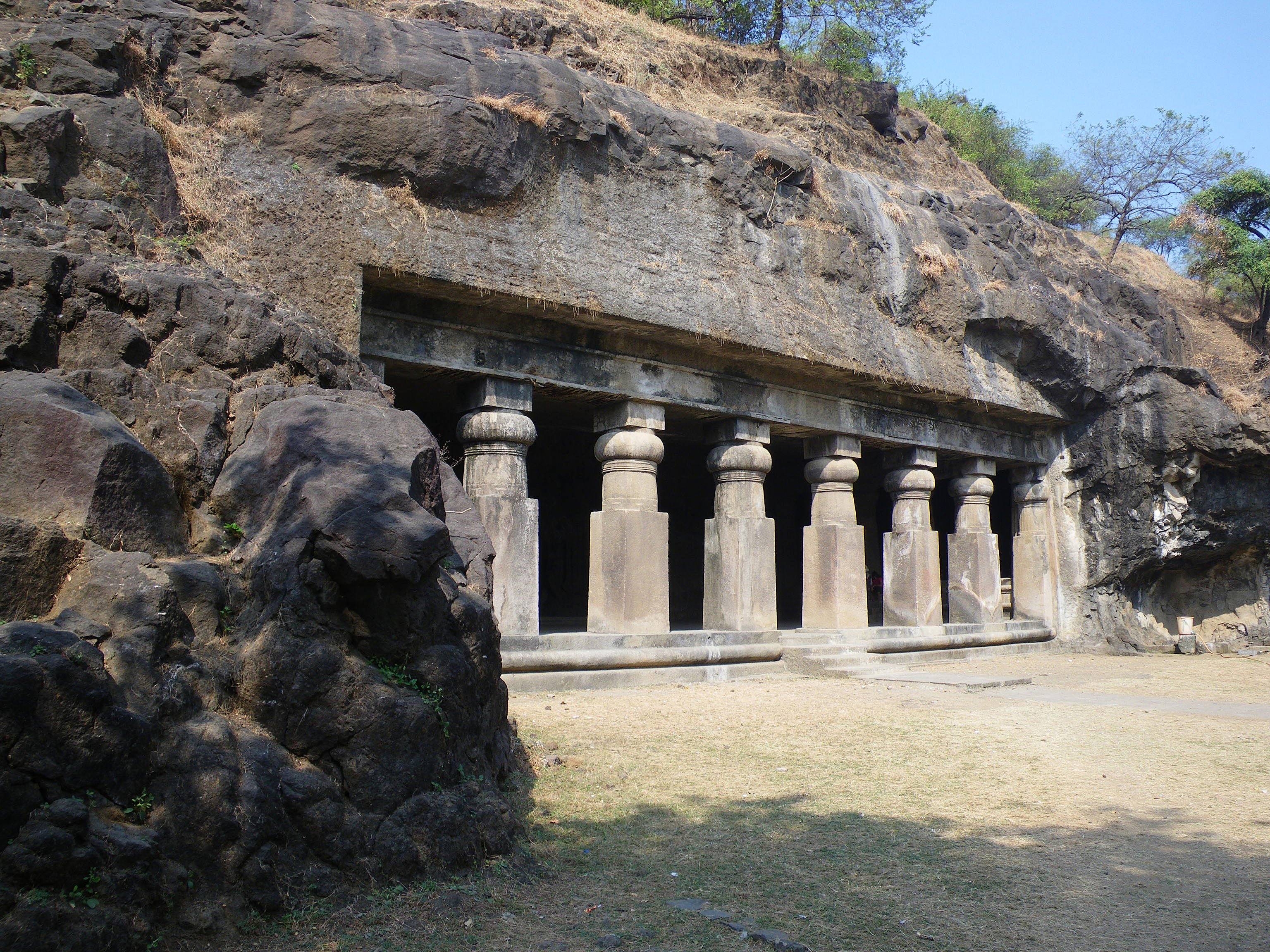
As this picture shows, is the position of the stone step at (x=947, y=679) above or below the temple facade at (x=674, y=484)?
below

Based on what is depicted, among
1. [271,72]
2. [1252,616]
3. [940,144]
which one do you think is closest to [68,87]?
[271,72]

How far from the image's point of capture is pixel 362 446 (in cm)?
441

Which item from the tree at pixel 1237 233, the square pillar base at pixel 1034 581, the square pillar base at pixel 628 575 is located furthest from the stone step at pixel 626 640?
the tree at pixel 1237 233

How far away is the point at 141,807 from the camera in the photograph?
9.89 feet

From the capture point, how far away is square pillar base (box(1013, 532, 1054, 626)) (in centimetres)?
1495

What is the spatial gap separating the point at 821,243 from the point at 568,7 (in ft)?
16.8

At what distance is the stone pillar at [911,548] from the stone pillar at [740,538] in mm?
2551

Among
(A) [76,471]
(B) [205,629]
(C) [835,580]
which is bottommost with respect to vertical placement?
(B) [205,629]

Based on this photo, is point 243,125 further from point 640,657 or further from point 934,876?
point 934,876

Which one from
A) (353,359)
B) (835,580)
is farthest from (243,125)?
(835,580)

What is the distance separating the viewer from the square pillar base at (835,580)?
1212 cm

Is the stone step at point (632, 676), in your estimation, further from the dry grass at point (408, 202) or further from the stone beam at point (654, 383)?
the dry grass at point (408, 202)

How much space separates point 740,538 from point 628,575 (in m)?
1.66

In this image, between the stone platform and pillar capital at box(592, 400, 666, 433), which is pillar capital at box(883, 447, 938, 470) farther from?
pillar capital at box(592, 400, 666, 433)
